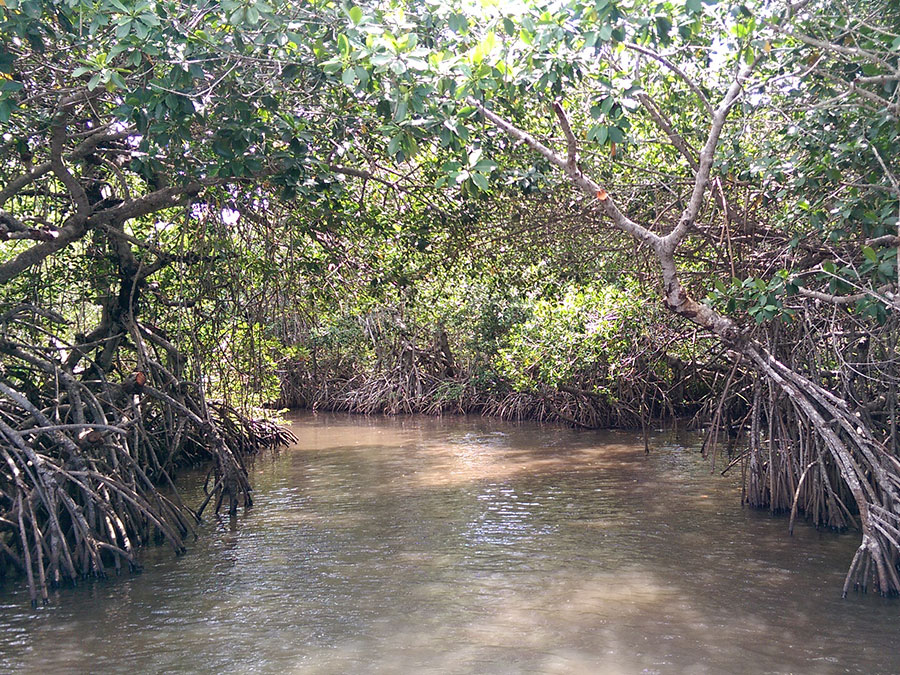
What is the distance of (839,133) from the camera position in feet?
17.9

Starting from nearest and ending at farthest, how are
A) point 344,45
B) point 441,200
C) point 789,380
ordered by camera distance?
point 344,45 → point 789,380 → point 441,200

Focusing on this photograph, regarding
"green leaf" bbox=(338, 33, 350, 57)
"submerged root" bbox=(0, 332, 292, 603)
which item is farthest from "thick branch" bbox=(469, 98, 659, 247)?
"submerged root" bbox=(0, 332, 292, 603)

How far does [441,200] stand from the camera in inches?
282

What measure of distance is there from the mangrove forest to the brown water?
395 mm

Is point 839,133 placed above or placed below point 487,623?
above

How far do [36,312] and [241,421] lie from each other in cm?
566

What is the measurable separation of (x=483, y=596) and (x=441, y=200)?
10.8 feet

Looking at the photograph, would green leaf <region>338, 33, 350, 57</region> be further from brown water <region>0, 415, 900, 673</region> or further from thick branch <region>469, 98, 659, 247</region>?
brown water <region>0, 415, 900, 673</region>

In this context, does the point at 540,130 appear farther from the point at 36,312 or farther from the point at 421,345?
the point at 421,345

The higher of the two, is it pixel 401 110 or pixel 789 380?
pixel 401 110

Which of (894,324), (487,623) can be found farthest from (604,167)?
(487,623)

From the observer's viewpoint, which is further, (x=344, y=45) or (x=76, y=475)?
(x=76, y=475)

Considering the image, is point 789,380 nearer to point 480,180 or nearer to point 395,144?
point 480,180

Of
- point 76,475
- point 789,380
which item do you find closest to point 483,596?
point 789,380
